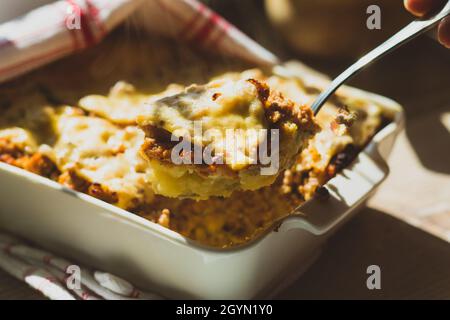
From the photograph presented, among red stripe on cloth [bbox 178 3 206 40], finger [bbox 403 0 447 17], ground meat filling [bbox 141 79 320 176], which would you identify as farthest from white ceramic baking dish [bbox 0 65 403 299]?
red stripe on cloth [bbox 178 3 206 40]

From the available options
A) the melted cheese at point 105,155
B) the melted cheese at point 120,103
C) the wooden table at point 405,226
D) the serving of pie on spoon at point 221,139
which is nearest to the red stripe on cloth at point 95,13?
the melted cheese at point 120,103

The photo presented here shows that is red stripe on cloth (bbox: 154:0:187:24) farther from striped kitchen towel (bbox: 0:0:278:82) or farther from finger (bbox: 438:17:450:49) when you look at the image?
finger (bbox: 438:17:450:49)

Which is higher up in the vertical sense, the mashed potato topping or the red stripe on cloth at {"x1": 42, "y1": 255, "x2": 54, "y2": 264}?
the mashed potato topping

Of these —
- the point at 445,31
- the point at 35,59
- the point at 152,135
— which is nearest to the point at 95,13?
the point at 35,59

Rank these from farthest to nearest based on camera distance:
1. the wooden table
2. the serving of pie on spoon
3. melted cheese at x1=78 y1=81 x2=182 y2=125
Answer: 1. melted cheese at x1=78 y1=81 x2=182 y2=125
2. the wooden table
3. the serving of pie on spoon
